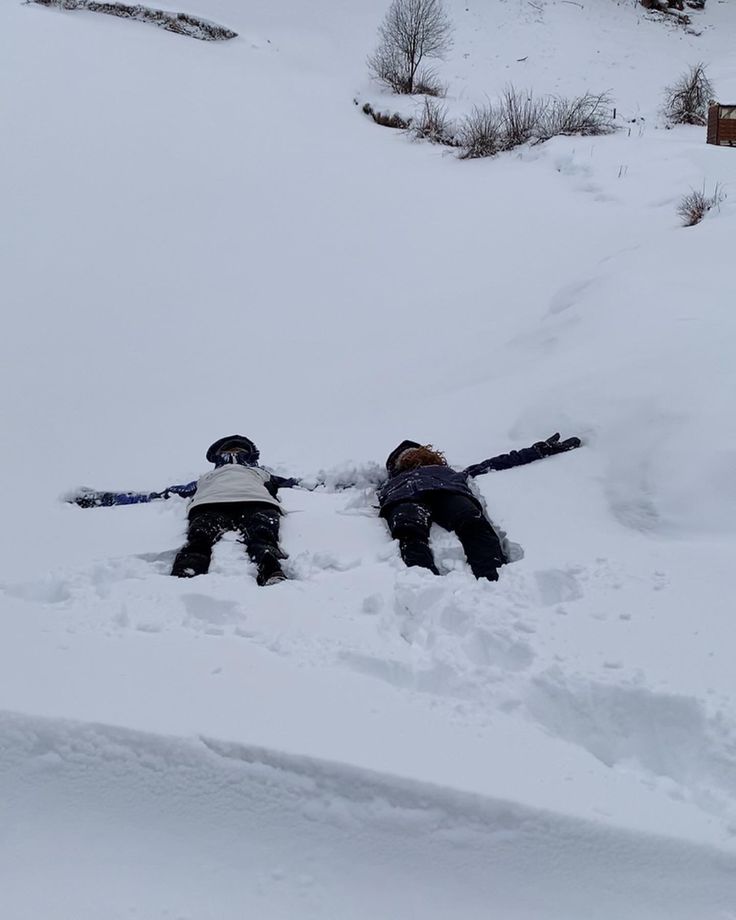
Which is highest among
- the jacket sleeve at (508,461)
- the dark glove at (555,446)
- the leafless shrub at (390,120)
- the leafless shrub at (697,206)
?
the leafless shrub at (390,120)

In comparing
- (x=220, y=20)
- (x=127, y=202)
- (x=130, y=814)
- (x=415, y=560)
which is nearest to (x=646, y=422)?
(x=415, y=560)

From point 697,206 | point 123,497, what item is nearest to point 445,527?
point 123,497

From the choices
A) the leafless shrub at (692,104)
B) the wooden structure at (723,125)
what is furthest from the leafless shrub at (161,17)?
the wooden structure at (723,125)

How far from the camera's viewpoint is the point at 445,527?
129 inches

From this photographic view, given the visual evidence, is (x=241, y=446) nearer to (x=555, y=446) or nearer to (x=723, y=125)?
(x=555, y=446)

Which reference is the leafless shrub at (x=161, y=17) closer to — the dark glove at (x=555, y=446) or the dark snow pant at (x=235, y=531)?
the dark glove at (x=555, y=446)

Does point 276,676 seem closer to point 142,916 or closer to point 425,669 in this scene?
point 425,669

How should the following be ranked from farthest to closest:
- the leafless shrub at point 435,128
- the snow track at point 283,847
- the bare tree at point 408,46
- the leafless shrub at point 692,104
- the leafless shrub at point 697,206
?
the bare tree at point 408,46
the leafless shrub at point 692,104
the leafless shrub at point 435,128
the leafless shrub at point 697,206
the snow track at point 283,847

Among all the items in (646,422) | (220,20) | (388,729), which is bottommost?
(388,729)

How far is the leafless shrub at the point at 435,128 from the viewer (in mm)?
11992

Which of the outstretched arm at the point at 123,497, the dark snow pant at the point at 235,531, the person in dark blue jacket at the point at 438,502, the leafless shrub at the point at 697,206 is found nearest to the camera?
the dark snow pant at the point at 235,531

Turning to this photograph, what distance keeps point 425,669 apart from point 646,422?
2.31 m

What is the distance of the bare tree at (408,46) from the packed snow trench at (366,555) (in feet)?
24.4

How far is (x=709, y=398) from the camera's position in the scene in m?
3.63
